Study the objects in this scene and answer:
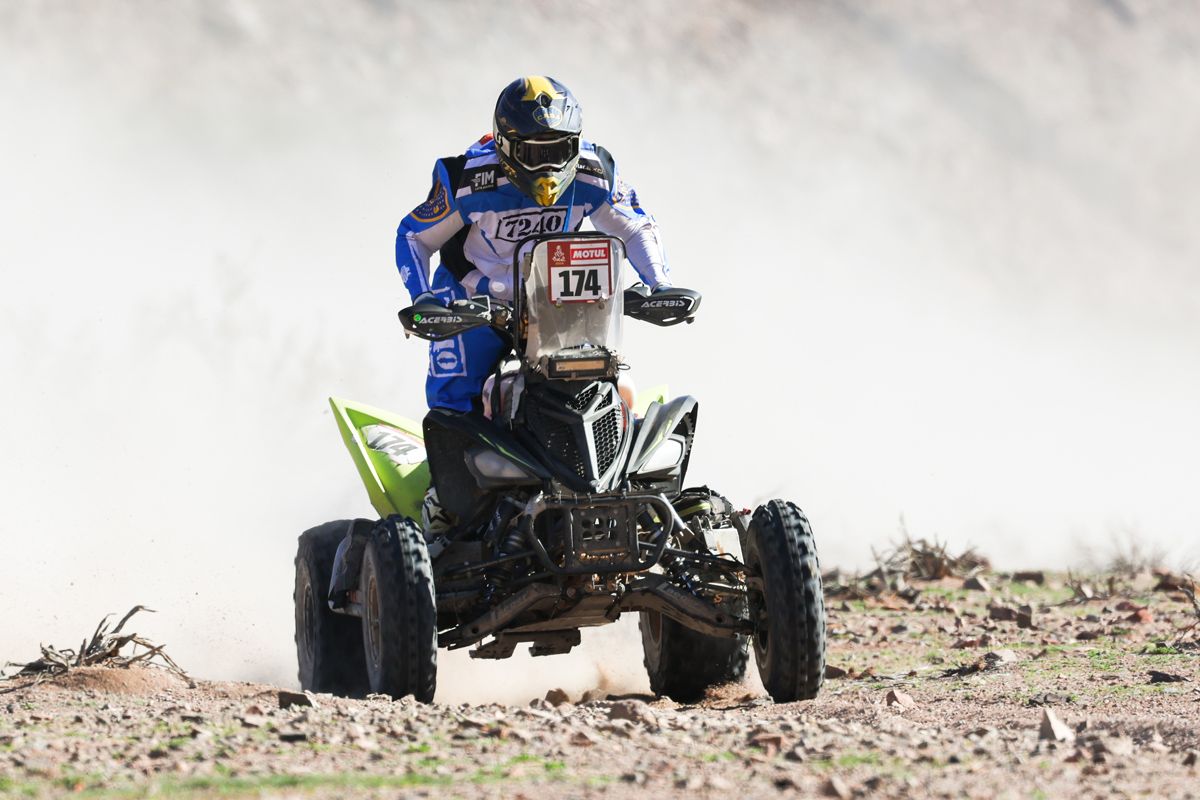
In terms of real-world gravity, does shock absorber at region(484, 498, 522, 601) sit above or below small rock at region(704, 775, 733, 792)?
above

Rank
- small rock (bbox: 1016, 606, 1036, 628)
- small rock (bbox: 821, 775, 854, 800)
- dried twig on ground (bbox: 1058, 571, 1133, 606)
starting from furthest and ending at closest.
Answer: dried twig on ground (bbox: 1058, 571, 1133, 606) → small rock (bbox: 1016, 606, 1036, 628) → small rock (bbox: 821, 775, 854, 800)

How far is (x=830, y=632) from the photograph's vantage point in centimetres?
1052

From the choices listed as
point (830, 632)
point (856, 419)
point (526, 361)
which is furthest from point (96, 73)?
point (526, 361)

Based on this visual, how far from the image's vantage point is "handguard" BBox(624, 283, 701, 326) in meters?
7.41

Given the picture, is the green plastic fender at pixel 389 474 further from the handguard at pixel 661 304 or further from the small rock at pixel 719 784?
the small rock at pixel 719 784

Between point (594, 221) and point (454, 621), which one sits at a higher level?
point (594, 221)

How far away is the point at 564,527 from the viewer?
22.4 feet

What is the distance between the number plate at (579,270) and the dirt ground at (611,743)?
5.26 feet

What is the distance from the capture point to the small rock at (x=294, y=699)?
6.11m

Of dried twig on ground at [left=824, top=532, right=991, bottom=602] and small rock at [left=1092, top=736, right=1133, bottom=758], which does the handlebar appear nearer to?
small rock at [left=1092, top=736, right=1133, bottom=758]

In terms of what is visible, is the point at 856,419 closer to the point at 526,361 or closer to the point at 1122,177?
the point at 1122,177

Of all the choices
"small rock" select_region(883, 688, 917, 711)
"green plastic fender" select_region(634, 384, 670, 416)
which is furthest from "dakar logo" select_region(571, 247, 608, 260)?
"small rock" select_region(883, 688, 917, 711)

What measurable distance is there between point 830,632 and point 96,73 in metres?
12.4

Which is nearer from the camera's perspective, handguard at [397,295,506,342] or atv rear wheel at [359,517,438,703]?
atv rear wheel at [359,517,438,703]
